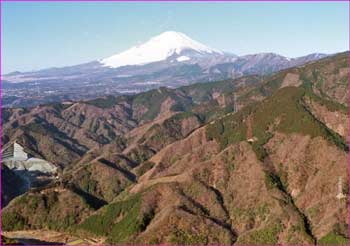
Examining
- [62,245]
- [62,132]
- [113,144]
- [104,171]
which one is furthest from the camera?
[62,132]

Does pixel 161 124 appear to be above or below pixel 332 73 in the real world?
below

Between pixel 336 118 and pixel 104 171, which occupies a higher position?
pixel 336 118

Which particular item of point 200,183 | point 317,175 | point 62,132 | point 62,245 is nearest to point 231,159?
point 200,183

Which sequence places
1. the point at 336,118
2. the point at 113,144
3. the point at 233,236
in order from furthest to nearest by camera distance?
the point at 113,144, the point at 336,118, the point at 233,236

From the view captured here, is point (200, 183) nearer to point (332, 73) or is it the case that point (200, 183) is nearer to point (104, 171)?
point (104, 171)

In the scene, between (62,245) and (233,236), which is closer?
(233,236)

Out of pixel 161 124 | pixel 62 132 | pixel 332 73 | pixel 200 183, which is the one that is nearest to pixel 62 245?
pixel 200 183

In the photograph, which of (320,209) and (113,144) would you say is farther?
(113,144)

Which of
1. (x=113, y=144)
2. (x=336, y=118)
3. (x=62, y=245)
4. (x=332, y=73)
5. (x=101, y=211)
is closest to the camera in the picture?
(x=62, y=245)

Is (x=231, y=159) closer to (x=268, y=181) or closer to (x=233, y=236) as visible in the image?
(x=268, y=181)
